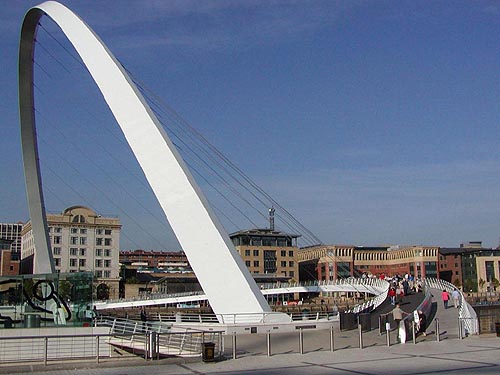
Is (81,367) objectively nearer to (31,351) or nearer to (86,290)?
(31,351)

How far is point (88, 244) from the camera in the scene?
108000 mm

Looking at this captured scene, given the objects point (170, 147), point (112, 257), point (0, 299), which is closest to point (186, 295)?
point (112, 257)

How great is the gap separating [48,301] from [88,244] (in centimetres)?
8947

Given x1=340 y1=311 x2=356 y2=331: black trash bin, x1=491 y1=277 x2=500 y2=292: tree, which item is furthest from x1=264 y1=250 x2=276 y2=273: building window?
x1=340 y1=311 x2=356 y2=331: black trash bin

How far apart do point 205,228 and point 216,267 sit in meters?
1.69

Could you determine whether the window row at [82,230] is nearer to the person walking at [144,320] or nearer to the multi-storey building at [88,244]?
the multi-storey building at [88,244]

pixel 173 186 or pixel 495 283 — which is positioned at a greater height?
pixel 173 186

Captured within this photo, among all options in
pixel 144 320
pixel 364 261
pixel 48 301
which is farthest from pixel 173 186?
pixel 364 261

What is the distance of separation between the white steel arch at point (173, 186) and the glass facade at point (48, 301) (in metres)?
6.13

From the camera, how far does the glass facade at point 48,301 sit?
20672 mm

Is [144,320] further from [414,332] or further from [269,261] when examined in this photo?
[269,261]

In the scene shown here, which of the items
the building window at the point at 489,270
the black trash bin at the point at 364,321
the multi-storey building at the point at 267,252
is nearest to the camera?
the black trash bin at the point at 364,321

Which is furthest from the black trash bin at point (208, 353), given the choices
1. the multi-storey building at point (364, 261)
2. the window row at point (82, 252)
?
the multi-storey building at point (364, 261)

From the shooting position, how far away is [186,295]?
78.1m
